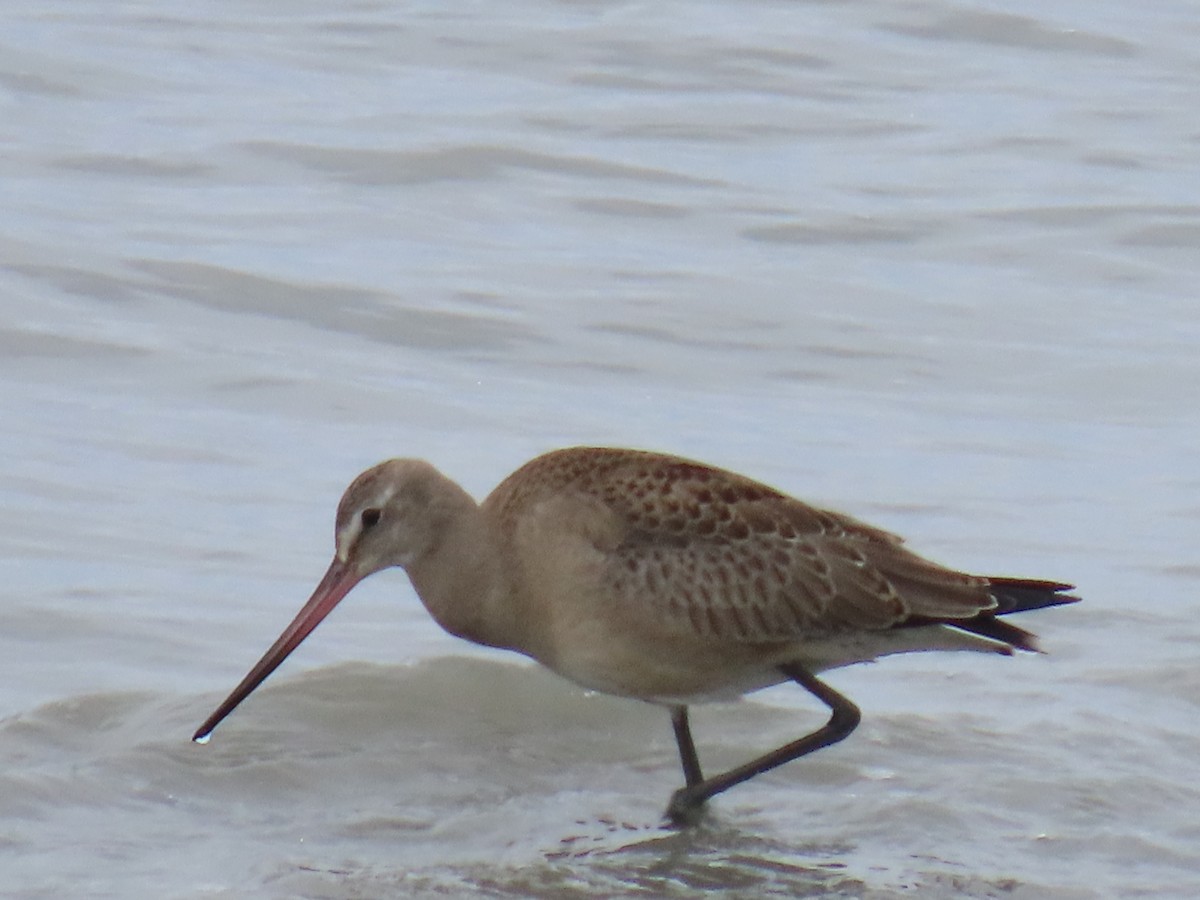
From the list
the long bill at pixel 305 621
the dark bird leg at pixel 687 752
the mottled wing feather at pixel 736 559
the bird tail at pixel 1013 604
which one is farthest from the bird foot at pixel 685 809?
the long bill at pixel 305 621

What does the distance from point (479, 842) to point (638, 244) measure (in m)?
6.80

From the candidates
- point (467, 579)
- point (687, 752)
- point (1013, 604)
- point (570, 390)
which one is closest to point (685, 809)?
point (687, 752)

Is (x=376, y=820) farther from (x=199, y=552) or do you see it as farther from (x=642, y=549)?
(x=199, y=552)

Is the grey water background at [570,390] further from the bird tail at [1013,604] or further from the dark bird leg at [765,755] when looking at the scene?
the bird tail at [1013,604]

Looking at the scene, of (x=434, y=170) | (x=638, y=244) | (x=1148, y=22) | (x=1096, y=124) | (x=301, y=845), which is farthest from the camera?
(x=1148, y=22)

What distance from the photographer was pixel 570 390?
10211 millimetres

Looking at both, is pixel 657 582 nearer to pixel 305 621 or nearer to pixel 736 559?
pixel 736 559

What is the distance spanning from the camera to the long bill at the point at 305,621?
248 inches

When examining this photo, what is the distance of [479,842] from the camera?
240 inches

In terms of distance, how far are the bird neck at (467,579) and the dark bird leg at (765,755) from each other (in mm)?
574

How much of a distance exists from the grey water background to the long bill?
8.7 inches

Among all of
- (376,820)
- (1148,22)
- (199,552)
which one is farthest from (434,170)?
(376,820)

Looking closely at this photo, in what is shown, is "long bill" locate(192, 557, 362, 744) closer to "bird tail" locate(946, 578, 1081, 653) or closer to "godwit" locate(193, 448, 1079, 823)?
"godwit" locate(193, 448, 1079, 823)

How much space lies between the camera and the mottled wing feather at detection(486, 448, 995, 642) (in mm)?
6227
